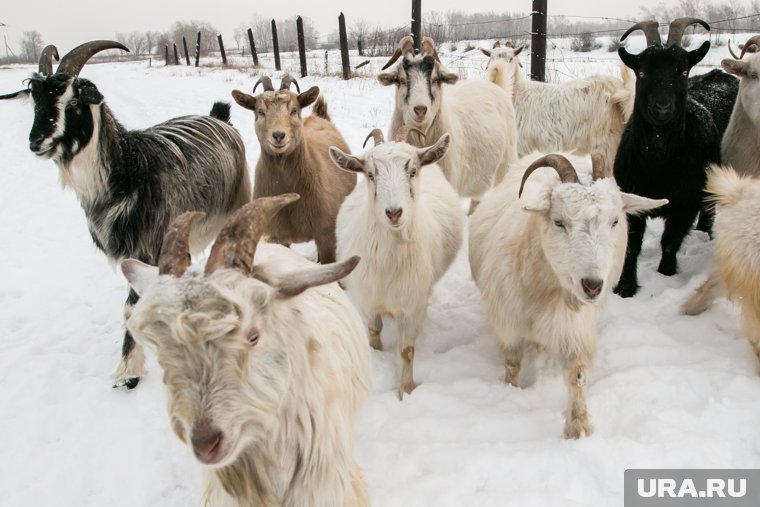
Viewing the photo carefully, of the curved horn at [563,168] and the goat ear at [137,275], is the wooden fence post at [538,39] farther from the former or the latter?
the goat ear at [137,275]

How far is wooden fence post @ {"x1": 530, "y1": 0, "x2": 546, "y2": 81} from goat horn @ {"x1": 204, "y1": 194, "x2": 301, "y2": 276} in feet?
30.5

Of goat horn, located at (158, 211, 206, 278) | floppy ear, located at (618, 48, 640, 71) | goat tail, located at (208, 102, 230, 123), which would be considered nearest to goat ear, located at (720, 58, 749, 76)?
floppy ear, located at (618, 48, 640, 71)

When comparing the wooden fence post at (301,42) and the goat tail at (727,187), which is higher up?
the wooden fence post at (301,42)

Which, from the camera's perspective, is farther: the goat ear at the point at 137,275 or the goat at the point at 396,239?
the goat at the point at 396,239

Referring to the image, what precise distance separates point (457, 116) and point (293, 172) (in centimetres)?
248

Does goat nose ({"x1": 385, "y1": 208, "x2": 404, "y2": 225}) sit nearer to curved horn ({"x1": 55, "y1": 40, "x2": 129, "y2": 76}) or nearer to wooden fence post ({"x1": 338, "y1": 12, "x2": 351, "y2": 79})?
curved horn ({"x1": 55, "y1": 40, "x2": 129, "y2": 76})

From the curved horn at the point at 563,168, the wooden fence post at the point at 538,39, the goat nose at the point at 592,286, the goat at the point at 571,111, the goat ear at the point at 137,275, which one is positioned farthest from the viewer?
the wooden fence post at the point at 538,39

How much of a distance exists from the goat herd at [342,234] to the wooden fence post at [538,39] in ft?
12.2

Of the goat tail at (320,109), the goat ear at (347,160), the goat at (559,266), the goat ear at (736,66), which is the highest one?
the goat ear at (736,66)

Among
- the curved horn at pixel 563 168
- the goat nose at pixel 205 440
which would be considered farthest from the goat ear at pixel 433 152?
the goat nose at pixel 205 440

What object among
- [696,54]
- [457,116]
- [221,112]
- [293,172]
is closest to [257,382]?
[293,172]

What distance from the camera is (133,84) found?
22.9 metres

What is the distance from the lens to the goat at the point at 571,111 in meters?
7.70

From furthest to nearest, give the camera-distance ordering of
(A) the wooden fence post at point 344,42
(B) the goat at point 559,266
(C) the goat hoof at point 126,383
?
(A) the wooden fence post at point 344,42 < (C) the goat hoof at point 126,383 < (B) the goat at point 559,266
